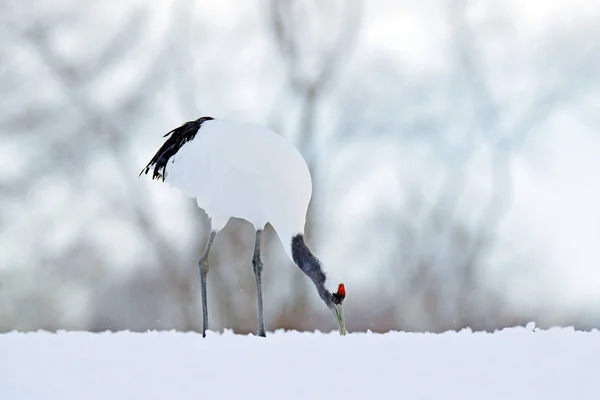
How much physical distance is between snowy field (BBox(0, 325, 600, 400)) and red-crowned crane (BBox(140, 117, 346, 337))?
6.06 feet

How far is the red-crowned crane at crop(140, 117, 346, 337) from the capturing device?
7.60m

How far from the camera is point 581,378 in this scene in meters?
4.81

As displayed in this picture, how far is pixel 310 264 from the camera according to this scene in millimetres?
7703

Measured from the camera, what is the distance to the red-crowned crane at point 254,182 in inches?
299

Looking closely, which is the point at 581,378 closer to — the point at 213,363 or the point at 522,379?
the point at 522,379

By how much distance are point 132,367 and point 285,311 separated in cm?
909

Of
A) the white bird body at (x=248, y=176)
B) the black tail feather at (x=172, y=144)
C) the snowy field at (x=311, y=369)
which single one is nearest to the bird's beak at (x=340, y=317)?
the white bird body at (x=248, y=176)

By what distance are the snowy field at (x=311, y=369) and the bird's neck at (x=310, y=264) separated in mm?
Result: 1643

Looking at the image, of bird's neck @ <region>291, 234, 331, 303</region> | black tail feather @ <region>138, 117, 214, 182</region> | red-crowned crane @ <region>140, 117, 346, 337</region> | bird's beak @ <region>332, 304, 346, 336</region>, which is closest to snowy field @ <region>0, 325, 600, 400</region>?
bird's beak @ <region>332, 304, 346, 336</region>

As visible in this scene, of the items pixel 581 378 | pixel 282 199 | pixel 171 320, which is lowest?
pixel 581 378

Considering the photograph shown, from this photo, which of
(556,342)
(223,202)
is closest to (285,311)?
(223,202)

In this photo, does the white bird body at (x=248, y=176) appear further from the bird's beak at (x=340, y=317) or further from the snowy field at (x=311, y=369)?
the snowy field at (x=311, y=369)

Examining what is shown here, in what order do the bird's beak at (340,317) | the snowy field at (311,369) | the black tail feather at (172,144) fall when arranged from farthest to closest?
the black tail feather at (172,144) → the bird's beak at (340,317) → the snowy field at (311,369)

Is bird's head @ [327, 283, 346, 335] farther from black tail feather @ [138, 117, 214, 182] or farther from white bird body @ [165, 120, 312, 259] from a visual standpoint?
black tail feather @ [138, 117, 214, 182]
